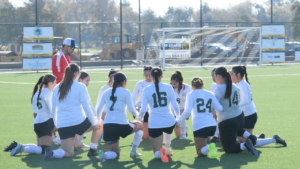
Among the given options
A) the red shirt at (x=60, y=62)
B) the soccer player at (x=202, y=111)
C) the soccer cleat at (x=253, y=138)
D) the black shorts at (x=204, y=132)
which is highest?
the red shirt at (x=60, y=62)

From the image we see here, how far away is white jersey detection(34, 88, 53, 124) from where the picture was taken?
6.92 metres

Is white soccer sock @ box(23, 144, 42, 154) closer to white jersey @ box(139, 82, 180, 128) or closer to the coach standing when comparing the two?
white jersey @ box(139, 82, 180, 128)

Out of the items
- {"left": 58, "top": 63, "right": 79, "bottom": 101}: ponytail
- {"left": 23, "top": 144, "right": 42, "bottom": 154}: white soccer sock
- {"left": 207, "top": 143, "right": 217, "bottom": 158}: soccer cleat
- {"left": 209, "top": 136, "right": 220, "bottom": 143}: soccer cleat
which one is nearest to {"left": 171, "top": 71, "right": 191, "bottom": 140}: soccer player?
{"left": 209, "top": 136, "right": 220, "bottom": 143}: soccer cleat

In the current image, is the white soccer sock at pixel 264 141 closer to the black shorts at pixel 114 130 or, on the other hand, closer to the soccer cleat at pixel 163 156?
the soccer cleat at pixel 163 156

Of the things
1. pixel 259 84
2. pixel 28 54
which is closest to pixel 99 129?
pixel 259 84

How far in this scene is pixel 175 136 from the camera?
8586 millimetres

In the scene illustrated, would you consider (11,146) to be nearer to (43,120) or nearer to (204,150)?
(43,120)

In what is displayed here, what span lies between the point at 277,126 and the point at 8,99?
31.5 ft

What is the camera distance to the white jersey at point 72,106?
6.44m

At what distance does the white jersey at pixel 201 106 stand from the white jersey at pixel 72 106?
1.50 m

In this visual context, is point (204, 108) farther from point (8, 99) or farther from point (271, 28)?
point (271, 28)

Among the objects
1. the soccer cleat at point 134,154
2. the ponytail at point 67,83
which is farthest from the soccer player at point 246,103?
the ponytail at point 67,83

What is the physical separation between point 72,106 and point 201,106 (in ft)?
6.40

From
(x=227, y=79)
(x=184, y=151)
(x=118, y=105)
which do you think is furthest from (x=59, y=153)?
(x=227, y=79)
